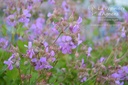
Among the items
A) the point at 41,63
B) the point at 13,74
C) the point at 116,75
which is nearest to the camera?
the point at 41,63

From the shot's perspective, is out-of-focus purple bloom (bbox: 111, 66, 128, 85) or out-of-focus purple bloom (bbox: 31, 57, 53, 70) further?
out-of-focus purple bloom (bbox: 111, 66, 128, 85)

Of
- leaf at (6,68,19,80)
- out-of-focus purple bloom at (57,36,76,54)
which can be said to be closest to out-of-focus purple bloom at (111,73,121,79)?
out-of-focus purple bloom at (57,36,76,54)

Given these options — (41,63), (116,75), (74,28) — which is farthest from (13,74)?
(116,75)

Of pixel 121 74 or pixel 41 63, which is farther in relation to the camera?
pixel 121 74

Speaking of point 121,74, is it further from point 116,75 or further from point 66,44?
point 66,44

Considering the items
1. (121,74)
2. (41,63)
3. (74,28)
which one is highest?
(74,28)

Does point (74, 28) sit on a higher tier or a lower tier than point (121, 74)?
higher

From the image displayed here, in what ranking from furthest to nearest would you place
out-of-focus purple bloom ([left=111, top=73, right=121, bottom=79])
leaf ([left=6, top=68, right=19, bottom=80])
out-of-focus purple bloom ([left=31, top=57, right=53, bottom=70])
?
out-of-focus purple bloom ([left=111, top=73, right=121, bottom=79]) < leaf ([left=6, top=68, right=19, bottom=80]) < out-of-focus purple bloom ([left=31, top=57, right=53, bottom=70])

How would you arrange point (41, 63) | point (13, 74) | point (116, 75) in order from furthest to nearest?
point (116, 75)
point (13, 74)
point (41, 63)

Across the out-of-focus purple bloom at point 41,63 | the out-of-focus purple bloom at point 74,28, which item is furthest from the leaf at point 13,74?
the out-of-focus purple bloom at point 74,28

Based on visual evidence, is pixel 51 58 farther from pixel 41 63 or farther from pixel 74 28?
pixel 74 28

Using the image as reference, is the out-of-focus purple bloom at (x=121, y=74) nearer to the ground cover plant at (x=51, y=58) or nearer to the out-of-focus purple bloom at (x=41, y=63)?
the ground cover plant at (x=51, y=58)

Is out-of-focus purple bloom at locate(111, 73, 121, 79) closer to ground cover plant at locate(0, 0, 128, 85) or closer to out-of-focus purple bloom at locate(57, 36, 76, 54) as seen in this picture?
ground cover plant at locate(0, 0, 128, 85)

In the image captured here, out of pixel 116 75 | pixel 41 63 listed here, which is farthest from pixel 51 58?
pixel 116 75
